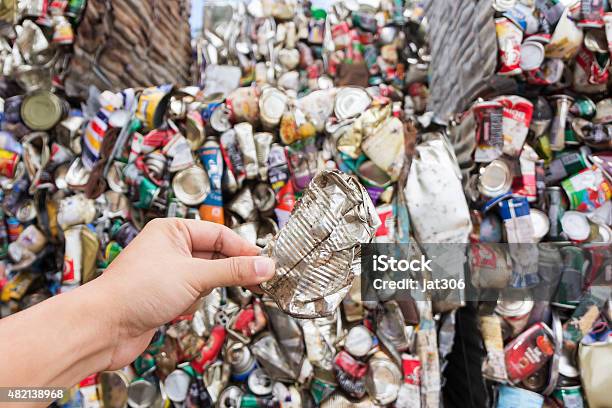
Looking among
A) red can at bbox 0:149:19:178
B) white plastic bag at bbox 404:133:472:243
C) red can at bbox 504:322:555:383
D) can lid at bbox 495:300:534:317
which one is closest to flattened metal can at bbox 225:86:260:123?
white plastic bag at bbox 404:133:472:243

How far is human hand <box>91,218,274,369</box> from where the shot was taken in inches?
20.9

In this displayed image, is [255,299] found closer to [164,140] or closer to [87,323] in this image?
[164,140]

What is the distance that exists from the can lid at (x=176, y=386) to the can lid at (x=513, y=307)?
1.03 meters

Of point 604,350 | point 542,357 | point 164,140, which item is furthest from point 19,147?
point 604,350

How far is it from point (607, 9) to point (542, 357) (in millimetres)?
1211

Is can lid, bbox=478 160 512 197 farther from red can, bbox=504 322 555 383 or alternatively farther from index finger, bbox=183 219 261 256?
index finger, bbox=183 219 261 256

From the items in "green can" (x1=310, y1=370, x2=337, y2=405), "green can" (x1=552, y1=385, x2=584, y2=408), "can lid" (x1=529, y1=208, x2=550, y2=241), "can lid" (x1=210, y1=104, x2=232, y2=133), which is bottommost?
"green can" (x1=552, y1=385, x2=584, y2=408)

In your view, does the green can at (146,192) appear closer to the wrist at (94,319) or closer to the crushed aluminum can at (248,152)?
the crushed aluminum can at (248,152)

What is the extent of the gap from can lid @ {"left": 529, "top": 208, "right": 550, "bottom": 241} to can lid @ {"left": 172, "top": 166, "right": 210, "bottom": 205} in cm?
107

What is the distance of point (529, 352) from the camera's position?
3.76 feet

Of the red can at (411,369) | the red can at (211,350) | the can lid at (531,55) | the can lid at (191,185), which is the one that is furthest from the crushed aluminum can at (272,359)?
the can lid at (531,55)

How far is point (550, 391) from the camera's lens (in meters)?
1.14

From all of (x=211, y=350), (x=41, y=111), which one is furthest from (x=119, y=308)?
(x=41, y=111)

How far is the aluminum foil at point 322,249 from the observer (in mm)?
653
